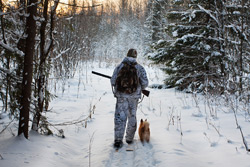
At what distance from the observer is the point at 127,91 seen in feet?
11.9

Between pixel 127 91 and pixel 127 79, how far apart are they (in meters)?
0.22

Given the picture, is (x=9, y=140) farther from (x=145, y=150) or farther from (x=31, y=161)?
(x=145, y=150)

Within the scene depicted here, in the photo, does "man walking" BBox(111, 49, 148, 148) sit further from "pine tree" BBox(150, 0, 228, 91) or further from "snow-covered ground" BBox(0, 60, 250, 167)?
"pine tree" BBox(150, 0, 228, 91)

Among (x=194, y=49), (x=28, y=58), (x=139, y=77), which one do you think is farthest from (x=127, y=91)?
(x=194, y=49)

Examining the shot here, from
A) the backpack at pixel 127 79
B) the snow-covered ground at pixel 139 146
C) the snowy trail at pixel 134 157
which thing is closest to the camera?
the snow-covered ground at pixel 139 146

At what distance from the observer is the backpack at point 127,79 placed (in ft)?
11.8

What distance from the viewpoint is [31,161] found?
2.56 m

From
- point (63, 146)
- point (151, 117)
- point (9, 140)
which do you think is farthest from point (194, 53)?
point (9, 140)

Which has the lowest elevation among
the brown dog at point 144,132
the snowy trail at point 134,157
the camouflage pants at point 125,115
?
the snowy trail at point 134,157

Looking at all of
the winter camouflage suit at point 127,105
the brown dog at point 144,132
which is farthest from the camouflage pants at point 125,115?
the brown dog at point 144,132

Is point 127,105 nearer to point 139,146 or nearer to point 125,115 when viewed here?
point 125,115

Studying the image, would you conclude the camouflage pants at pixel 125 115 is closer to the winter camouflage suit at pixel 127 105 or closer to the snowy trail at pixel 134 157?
the winter camouflage suit at pixel 127 105

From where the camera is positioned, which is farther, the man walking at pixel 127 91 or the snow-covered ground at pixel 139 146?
the man walking at pixel 127 91

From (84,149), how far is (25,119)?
1.15 meters
